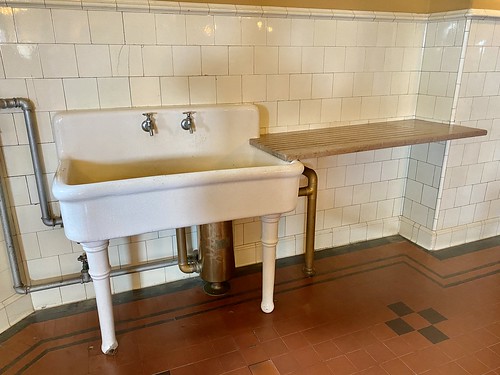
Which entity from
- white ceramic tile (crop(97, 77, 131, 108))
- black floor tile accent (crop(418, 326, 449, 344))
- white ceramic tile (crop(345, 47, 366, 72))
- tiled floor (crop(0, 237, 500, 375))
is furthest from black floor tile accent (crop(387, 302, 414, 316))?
white ceramic tile (crop(97, 77, 131, 108))

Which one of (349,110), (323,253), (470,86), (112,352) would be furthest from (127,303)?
(470,86)

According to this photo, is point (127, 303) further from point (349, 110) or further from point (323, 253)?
point (349, 110)

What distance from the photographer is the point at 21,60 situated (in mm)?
1603

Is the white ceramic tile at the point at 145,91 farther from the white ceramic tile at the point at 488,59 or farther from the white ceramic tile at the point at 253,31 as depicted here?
the white ceramic tile at the point at 488,59

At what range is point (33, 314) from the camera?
6.16ft

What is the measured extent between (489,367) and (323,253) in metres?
1.06

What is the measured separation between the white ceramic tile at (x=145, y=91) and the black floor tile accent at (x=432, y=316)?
1.62m

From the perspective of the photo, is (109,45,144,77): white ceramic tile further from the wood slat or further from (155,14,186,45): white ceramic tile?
the wood slat

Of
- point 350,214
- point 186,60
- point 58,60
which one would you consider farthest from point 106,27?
point 350,214

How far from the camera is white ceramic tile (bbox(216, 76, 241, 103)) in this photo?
1938mm

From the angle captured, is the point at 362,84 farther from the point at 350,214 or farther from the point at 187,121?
the point at 187,121

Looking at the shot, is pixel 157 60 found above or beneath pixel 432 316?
above

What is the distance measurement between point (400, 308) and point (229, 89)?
4.49ft

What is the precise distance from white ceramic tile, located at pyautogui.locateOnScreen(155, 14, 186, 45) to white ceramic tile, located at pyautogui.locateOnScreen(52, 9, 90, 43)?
0.98ft
